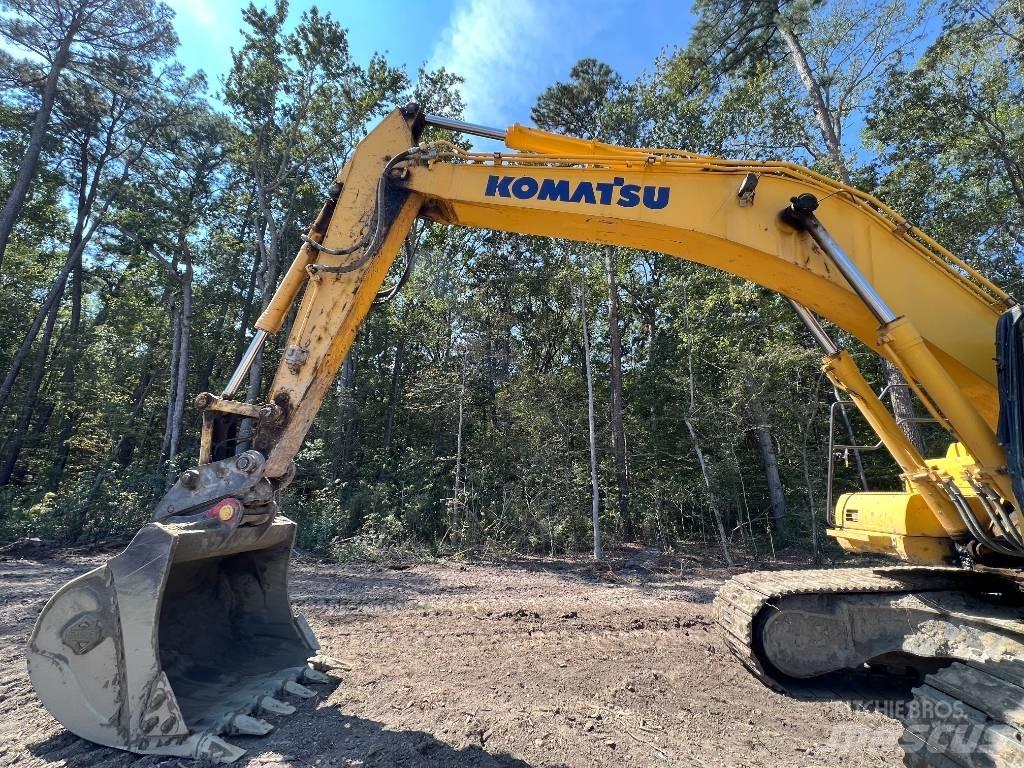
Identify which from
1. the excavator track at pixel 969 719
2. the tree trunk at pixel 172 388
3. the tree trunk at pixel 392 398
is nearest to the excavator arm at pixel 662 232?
the excavator track at pixel 969 719

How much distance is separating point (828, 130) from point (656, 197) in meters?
12.4

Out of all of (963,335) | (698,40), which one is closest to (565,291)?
(698,40)

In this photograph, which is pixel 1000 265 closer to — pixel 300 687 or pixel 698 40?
pixel 698 40

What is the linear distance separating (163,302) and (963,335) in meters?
25.1

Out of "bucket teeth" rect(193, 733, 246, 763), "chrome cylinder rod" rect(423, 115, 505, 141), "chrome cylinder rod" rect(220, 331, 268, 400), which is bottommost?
"bucket teeth" rect(193, 733, 246, 763)

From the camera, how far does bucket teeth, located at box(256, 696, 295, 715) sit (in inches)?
123

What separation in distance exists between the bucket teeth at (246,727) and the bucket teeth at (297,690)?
0.42 metres

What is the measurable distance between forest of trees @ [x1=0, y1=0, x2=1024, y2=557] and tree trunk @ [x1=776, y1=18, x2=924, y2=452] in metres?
0.08

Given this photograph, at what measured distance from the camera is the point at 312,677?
357 cm

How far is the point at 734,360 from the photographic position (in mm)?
12602

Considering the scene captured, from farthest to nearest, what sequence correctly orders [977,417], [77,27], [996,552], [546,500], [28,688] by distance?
[77,27] → [546,500] → [996,552] → [28,688] → [977,417]

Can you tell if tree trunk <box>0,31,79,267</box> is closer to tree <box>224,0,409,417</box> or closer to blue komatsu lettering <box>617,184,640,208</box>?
tree <box>224,0,409,417</box>

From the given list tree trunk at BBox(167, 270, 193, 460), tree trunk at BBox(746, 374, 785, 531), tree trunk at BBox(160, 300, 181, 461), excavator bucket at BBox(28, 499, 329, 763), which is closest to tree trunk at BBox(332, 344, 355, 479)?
tree trunk at BBox(167, 270, 193, 460)

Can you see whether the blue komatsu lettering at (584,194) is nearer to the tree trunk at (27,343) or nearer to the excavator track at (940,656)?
the excavator track at (940,656)
